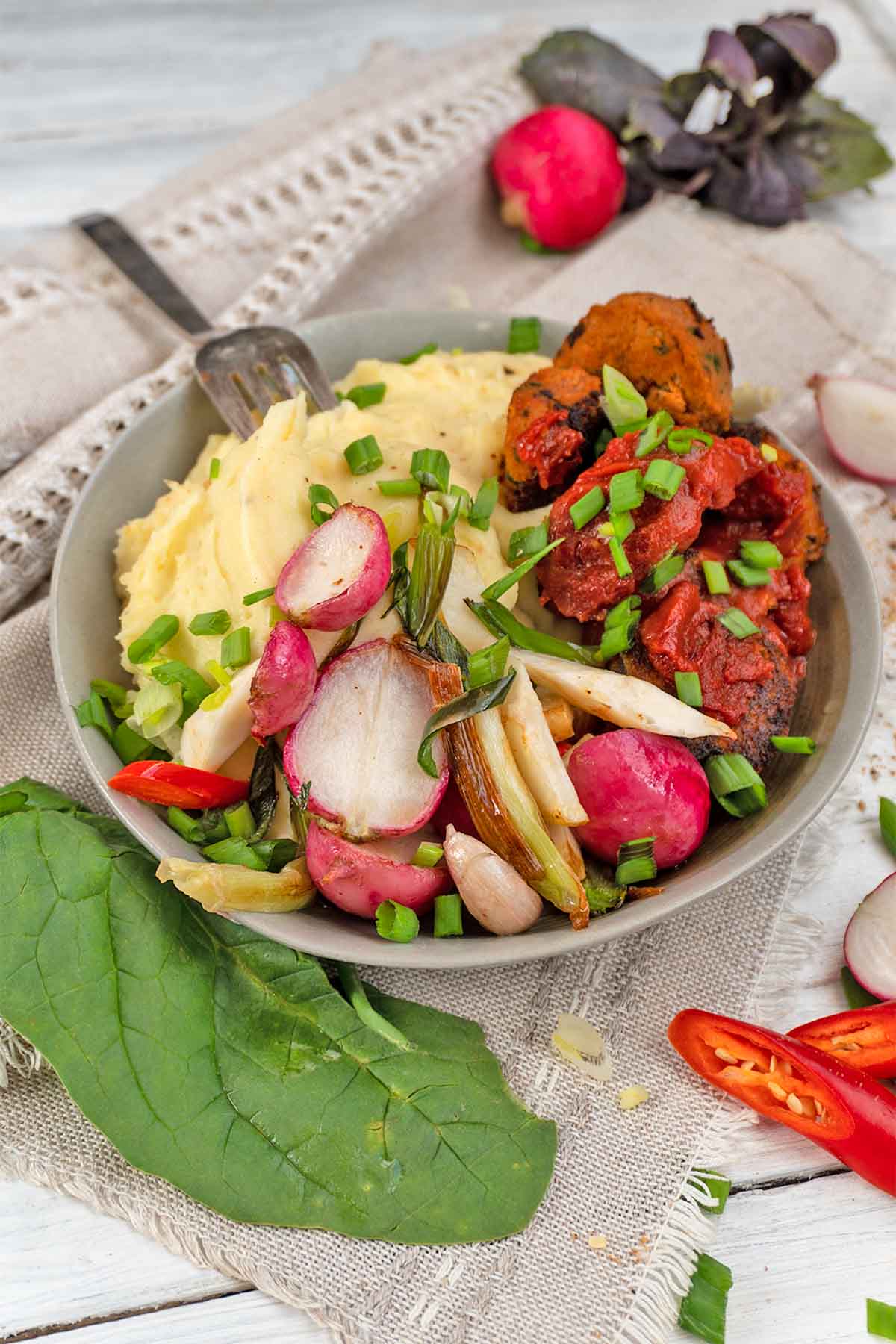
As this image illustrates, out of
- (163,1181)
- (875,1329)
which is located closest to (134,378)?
(163,1181)

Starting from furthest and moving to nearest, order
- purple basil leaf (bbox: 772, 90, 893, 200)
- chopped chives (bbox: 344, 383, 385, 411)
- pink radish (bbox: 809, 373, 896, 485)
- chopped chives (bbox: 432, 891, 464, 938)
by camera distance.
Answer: purple basil leaf (bbox: 772, 90, 893, 200) < pink radish (bbox: 809, 373, 896, 485) < chopped chives (bbox: 344, 383, 385, 411) < chopped chives (bbox: 432, 891, 464, 938)

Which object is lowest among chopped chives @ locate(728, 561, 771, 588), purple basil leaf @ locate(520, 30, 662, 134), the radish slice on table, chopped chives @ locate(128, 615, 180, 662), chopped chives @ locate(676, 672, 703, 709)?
the radish slice on table

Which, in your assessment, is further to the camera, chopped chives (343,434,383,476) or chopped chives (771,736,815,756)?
chopped chives (343,434,383,476)

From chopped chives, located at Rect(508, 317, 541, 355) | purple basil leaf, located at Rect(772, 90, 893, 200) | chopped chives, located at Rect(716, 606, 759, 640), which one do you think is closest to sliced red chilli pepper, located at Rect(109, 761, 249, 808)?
chopped chives, located at Rect(716, 606, 759, 640)

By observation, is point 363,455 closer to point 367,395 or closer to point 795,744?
point 367,395

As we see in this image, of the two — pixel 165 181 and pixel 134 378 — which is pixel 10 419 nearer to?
pixel 134 378

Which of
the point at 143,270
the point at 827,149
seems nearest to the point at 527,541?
the point at 143,270

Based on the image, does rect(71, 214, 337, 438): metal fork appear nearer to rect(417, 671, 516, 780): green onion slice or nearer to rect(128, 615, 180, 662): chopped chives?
rect(128, 615, 180, 662): chopped chives
